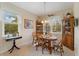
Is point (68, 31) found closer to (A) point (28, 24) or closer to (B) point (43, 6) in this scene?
(B) point (43, 6)

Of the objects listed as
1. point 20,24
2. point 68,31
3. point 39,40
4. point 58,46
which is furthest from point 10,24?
point 68,31

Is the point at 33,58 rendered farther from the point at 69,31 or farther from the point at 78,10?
the point at 78,10

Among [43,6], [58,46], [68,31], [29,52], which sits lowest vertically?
[29,52]

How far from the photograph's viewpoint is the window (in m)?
2.45

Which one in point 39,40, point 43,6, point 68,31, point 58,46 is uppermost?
point 43,6

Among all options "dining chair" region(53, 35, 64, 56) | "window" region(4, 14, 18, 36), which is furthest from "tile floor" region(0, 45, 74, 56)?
"window" region(4, 14, 18, 36)

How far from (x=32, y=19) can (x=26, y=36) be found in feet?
1.20

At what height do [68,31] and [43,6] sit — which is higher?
Result: [43,6]

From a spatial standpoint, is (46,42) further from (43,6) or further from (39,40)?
(43,6)

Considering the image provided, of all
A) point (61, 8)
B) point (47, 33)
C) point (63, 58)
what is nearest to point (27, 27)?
point (47, 33)

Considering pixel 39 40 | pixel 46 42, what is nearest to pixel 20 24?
pixel 39 40

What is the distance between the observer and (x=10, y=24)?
2.51 meters

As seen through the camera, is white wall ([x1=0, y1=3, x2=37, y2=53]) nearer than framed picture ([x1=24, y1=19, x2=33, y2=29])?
Yes

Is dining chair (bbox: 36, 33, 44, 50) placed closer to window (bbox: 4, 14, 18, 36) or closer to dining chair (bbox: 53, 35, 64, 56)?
dining chair (bbox: 53, 35, 64, 56)
